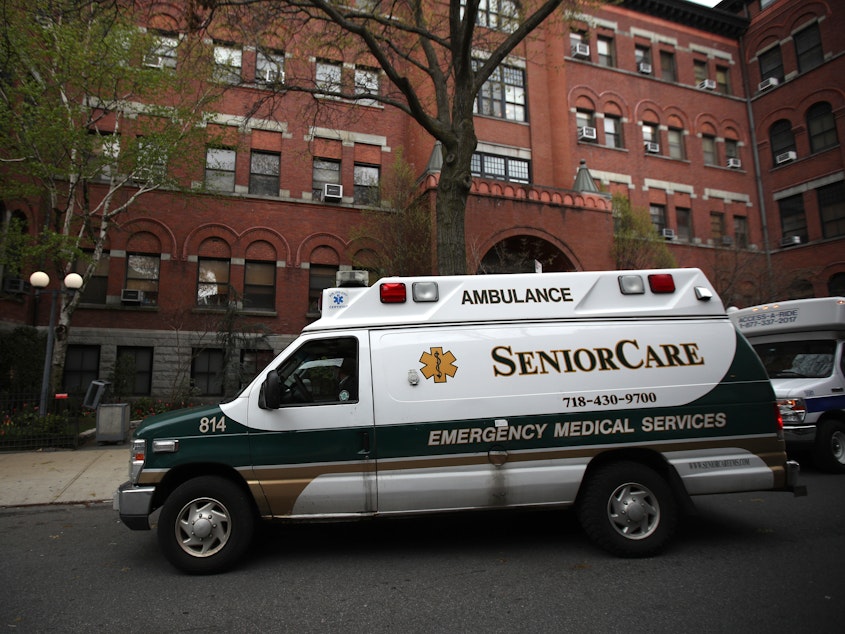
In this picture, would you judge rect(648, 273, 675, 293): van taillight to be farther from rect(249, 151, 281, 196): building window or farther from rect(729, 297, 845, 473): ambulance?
rect(249, 151, 281, 196): building window

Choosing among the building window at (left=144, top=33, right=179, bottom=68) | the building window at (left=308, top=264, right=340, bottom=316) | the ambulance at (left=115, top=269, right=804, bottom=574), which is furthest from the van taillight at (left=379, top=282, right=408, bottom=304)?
the building window at (left=308, top=264, right=340, bottom=316)

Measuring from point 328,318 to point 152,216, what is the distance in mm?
15280

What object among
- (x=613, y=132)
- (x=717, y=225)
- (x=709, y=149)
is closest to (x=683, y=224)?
(x=717, y=225)

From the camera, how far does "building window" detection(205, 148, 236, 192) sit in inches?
717

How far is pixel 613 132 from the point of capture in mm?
24922

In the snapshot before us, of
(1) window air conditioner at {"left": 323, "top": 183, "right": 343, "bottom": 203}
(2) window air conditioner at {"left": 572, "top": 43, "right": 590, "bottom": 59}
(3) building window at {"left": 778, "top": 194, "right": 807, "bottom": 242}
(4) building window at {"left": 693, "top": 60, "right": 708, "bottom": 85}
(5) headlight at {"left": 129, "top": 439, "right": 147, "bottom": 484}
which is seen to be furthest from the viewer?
(4) building window at {"left": 693, "top": 60, "right": 708, "bottom": 85}

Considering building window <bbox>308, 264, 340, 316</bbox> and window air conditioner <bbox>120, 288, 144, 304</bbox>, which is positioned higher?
building window <bbox>308, 264, 340, 316</bbox>

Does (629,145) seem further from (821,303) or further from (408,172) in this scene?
(821,303)

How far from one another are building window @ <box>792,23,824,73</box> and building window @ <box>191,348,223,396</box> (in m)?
30.3

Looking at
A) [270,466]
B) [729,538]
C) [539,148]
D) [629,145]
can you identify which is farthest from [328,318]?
[629,145]

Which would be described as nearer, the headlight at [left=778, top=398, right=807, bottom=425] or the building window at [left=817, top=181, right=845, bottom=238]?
the headlight at [left=778, top=398, right=807, bottom=425]

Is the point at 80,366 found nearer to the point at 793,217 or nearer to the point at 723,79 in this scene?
the point at 793,217

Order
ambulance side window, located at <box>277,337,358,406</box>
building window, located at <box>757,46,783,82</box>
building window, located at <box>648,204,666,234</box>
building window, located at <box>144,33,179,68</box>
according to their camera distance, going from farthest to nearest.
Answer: building window, located at <box>757,46,783,82</box> → building window, located at <box>648,204,666,234</box> → building window, located at <box>144,33,179,68</box> → ambulance side window, located at <box>277,337,358,406</box>

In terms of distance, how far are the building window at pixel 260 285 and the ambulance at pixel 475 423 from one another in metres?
13.9
